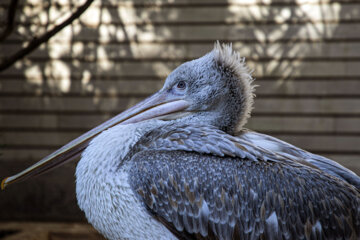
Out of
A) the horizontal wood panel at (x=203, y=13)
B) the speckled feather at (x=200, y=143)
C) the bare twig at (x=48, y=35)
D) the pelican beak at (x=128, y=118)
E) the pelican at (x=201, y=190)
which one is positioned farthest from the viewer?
the horizontal wood panel at (x=203, y=13)

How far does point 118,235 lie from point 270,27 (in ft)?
19.0

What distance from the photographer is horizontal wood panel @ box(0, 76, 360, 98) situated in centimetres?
727

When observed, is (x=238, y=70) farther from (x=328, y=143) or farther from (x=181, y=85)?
(x=328, y=143)

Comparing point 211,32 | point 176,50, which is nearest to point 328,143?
point 211,32

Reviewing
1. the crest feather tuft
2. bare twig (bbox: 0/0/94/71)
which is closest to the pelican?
the crest feather tuft

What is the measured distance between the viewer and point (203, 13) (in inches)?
288

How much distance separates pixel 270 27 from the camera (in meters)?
7.21

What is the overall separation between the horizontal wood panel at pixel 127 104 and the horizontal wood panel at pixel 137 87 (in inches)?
4.1

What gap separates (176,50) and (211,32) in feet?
2.21

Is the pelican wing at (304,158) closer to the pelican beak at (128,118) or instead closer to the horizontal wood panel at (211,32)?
the pelican beak at (128,118)

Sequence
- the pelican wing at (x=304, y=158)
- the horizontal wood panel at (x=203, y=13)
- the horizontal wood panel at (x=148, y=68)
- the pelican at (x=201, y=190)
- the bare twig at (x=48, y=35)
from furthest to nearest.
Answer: the horizontal wood panel at (x=148, y=68) → the horizontal wood panel at (x=203, y=13) → the bare twig at (x=48, y=35) → the pelican wing at (x=304, y=158) → the pelican at (x=201, y=190)

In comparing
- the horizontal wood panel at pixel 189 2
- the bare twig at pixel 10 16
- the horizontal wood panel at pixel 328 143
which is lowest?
the horizontal wood panel at pixel 328 143

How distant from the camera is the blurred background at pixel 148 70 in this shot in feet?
23.6

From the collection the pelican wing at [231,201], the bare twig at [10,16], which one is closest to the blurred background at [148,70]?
the bare twig at [10,16]
